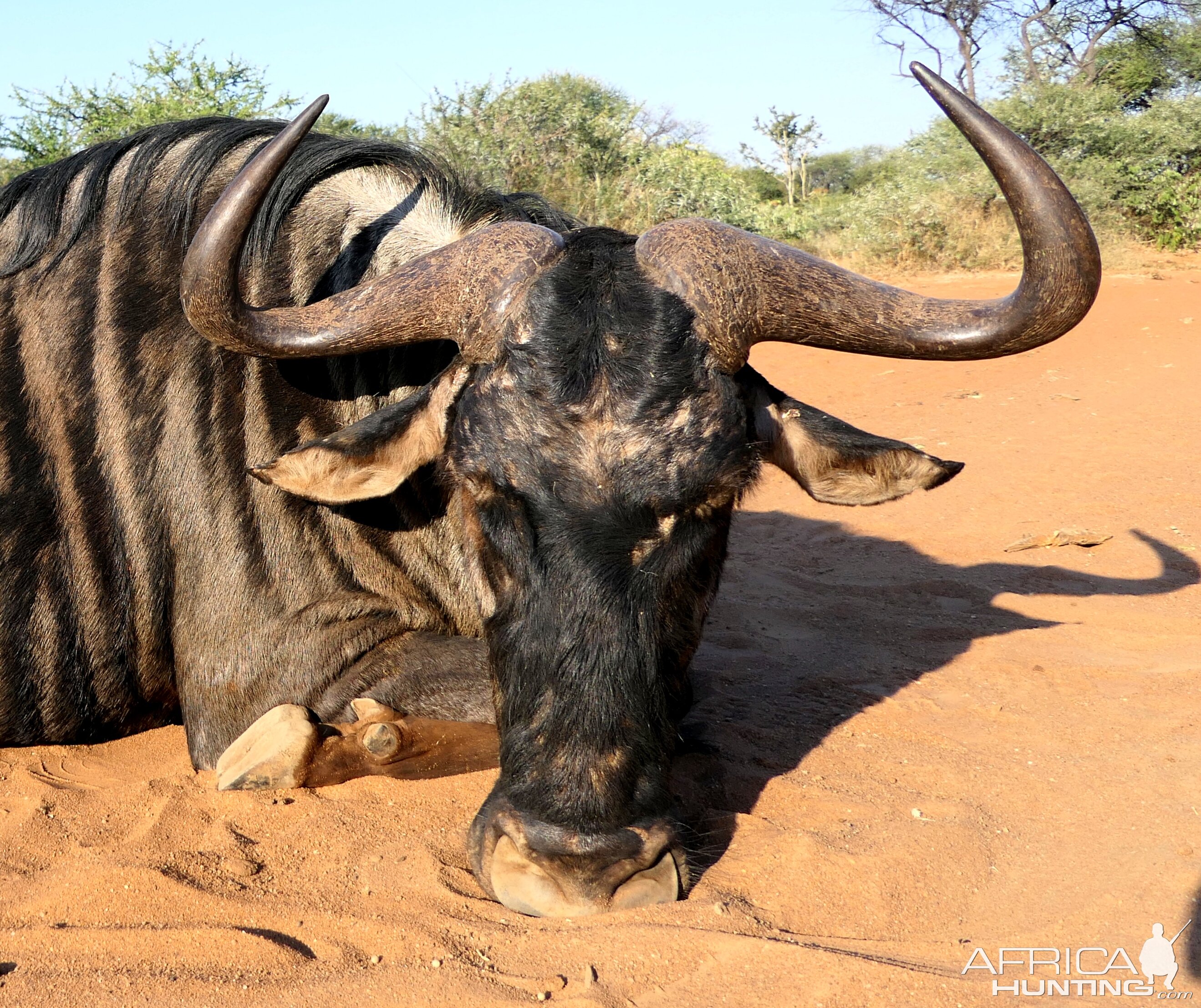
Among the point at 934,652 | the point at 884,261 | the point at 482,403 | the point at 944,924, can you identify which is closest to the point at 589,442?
the point at 482,403

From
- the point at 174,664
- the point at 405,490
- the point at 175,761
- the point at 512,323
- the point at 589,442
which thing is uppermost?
the point at 512,323

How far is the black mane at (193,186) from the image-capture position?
4.11m

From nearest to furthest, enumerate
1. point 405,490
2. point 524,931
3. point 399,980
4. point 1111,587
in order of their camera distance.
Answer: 1. point 399,980
2. point 524,931
3. point 405,490
4. point 1111,587

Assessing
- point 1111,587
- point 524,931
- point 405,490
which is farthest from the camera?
point 1111,587

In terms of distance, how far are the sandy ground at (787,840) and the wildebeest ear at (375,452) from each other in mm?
983

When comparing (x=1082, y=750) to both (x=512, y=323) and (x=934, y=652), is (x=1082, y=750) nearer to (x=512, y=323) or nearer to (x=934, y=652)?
(x=934, y=652)

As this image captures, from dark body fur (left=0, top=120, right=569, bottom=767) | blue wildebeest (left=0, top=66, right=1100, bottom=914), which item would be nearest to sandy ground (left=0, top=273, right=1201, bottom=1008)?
blue wildebeest (left=0, top=66, right=1100, bottom=914)

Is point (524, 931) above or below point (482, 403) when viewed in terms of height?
below

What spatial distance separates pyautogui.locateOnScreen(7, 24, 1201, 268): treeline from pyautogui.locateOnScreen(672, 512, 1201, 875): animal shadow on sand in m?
8.55

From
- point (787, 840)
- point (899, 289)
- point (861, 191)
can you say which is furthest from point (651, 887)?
point (861, 191)

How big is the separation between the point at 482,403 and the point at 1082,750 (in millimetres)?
2527

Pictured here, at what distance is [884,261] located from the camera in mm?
18312

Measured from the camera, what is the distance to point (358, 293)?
10.8 feet

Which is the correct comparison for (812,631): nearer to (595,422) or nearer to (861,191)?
(595,422)
